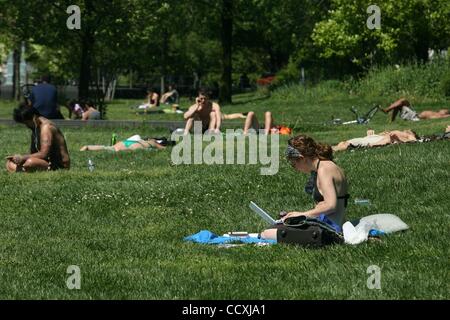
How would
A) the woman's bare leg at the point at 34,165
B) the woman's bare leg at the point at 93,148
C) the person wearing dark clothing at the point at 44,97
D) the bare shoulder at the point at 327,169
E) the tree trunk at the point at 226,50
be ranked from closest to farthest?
the bare shoulder at the point at 327,169, the woman's bare leg at the point at 34,165, the woman's bare leg at the point at 93,148, the person wearing dark clothing at the point at 44,97, the tree trunk at the point at 226,50

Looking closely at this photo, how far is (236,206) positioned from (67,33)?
1237 inches

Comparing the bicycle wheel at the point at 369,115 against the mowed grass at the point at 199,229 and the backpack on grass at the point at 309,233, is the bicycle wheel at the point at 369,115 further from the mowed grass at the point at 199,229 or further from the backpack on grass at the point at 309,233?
the backpack on grass at the point at 309,233

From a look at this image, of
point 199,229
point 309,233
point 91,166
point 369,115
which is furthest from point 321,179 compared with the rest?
point 369,115

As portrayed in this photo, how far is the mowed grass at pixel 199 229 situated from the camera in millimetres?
7645

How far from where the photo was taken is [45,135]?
15.7 metres

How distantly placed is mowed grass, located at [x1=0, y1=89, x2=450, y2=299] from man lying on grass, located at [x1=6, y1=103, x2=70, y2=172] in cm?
40

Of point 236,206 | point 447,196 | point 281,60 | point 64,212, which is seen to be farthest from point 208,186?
point 281,60

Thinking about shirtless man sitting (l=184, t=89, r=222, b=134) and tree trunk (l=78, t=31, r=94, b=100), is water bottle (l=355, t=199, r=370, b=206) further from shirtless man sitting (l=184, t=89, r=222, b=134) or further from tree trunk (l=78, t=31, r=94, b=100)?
tree trunk (l=78, t=31, r=94, b=100)

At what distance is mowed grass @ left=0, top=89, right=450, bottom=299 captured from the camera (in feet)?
25.1

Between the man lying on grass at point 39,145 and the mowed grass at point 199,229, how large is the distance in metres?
0.40

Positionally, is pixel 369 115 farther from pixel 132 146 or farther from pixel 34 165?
pixel 34 165

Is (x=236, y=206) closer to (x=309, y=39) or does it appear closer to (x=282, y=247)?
(x=282, y=247)

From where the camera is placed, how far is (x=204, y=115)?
23.0 meters

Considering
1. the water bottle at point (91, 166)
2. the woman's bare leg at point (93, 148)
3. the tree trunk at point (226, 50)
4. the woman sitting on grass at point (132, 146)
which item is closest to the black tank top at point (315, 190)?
the water bottle at point (91, 166)
